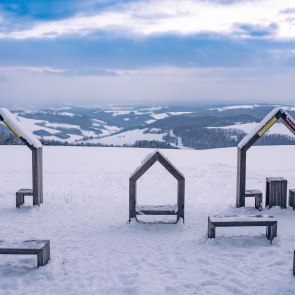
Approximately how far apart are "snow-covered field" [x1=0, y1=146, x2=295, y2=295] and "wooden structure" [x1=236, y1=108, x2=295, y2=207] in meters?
0.65

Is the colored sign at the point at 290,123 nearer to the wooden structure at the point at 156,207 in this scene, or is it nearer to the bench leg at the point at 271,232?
the wooden structure at the point at 156,207

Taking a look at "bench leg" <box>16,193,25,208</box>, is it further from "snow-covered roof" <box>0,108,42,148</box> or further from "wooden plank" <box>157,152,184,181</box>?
"wooden plank" <box>157,152,184,181</box>

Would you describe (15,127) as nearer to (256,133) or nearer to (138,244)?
(138,244)

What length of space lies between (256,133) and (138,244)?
4.97 m

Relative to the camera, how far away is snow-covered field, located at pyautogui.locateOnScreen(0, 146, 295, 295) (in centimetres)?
610

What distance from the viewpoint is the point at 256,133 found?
1082 centimetres

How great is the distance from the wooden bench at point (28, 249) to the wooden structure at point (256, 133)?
6345 mm

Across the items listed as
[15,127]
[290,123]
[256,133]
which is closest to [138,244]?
[256,133]

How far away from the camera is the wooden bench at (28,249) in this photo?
21.9 feet

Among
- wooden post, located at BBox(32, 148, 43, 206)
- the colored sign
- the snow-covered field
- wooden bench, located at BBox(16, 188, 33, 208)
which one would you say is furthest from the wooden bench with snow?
the colored sign

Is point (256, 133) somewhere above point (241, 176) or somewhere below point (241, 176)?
above

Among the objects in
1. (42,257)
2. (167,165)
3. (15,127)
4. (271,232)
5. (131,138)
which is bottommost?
(131,138)

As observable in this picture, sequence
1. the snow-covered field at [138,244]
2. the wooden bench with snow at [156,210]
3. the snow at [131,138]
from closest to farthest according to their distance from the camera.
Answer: the snow-covered field at [138,244], the wooden bench with snow at [156,210], the snow at [131,138]

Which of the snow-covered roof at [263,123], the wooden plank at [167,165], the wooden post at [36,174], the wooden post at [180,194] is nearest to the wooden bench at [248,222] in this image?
the wooden post at [180,194]
